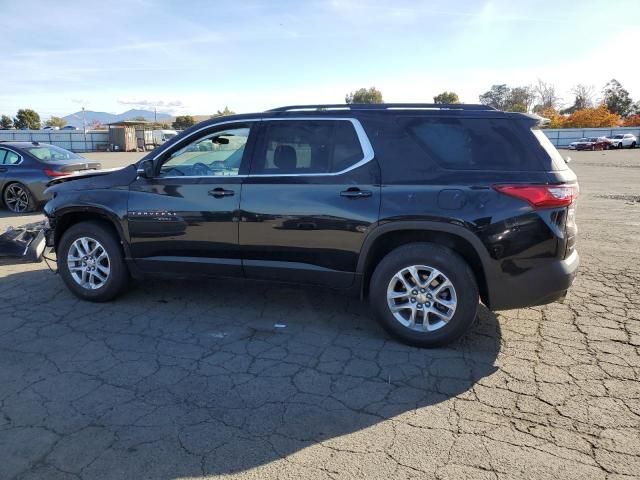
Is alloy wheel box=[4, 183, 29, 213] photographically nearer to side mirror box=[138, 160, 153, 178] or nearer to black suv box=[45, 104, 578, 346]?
black suv box=[45, 104, 578, 346]

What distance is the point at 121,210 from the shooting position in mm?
4711

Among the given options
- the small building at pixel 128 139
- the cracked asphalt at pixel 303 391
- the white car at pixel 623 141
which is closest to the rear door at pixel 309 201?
the cracked asphalt at pixel 303 391

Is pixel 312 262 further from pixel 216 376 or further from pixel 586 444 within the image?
pixel 586 444

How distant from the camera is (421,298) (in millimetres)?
3893

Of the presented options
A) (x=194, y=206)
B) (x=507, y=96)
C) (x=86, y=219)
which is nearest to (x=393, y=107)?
(x=194, y=206)

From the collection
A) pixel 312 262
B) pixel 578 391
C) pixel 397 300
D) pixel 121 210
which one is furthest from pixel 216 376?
pixel 578 391

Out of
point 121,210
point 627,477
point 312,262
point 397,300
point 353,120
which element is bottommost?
point 627,477

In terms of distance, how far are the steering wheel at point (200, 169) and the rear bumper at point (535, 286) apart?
108 inches

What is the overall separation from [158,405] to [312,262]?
1691 millimetres

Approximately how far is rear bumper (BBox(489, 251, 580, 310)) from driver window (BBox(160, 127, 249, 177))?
2.52m

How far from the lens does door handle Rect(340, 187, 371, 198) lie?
12.9ft

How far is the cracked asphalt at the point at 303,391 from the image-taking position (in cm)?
260

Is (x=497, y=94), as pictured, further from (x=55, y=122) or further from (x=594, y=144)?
(x=55, y=122)

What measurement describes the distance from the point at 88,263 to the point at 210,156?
67.1 inches
